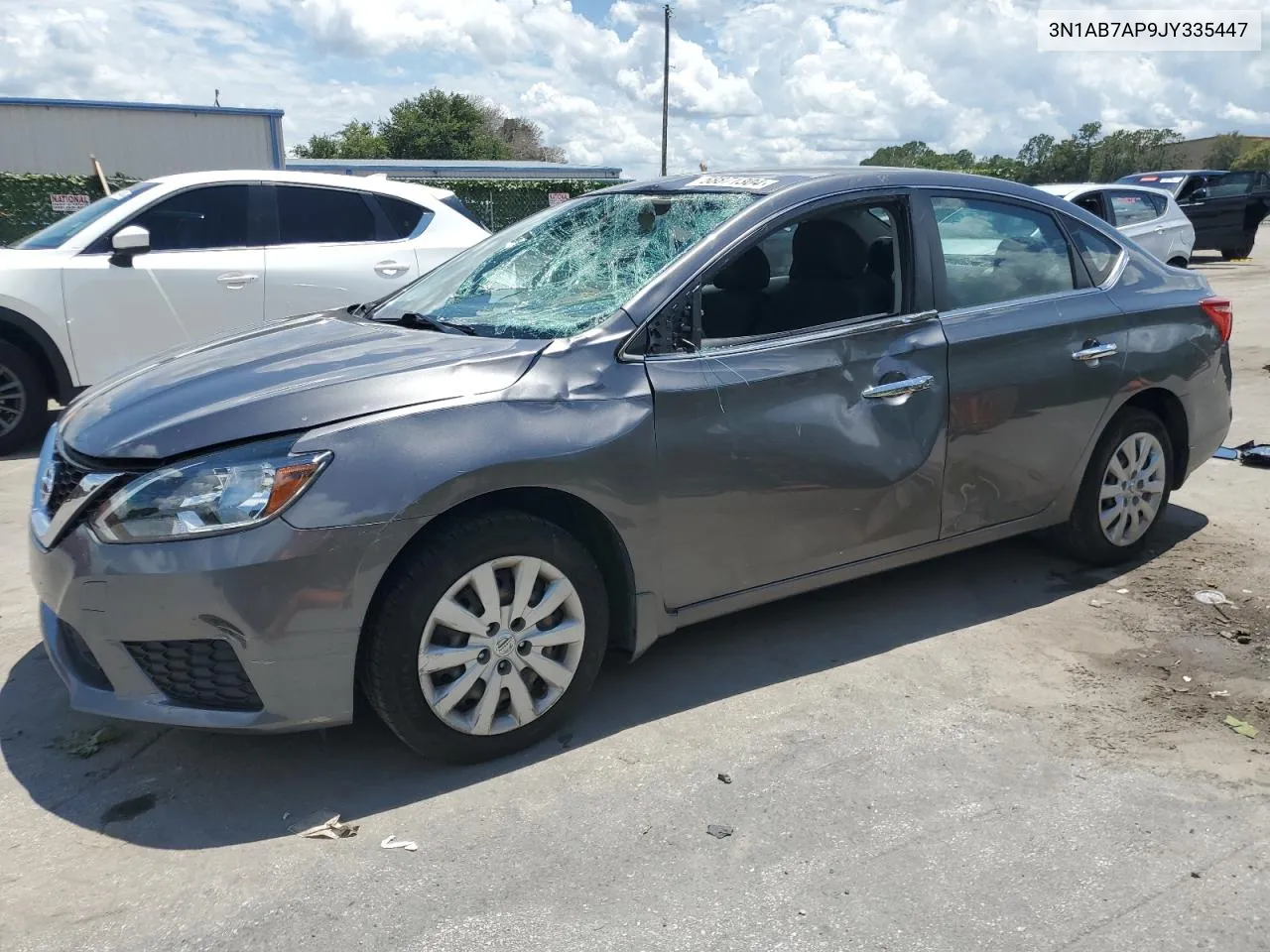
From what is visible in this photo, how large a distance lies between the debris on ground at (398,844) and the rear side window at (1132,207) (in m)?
12.4

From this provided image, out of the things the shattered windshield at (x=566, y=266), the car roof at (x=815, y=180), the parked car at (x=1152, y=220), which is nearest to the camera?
the shattered windshield at (x=566, y=266)

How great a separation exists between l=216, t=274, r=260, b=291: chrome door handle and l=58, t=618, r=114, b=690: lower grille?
449cm

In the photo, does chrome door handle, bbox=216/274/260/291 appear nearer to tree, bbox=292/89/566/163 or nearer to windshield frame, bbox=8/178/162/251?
windshield frame, bbox=8/178/162/251

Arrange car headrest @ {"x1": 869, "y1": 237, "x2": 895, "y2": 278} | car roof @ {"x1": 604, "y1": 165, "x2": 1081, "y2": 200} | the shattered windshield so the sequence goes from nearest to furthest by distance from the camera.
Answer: the shattered windshield < car roof @ {"x1": 604, "y1": 165, "x2": 1081, "y2": 200} < car headrest @ {"x1": 869, "y1": 237, "x2": 895, "y2": 278}

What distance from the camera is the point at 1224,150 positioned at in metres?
77.6

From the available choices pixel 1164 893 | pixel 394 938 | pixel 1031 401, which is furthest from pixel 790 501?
pixel 394 938

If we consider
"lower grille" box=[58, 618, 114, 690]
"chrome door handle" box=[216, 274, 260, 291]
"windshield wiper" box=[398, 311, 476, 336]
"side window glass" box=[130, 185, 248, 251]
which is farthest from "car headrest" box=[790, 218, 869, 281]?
"side window glass" box=[130, 185, 248, 251]

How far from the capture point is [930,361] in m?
3.97

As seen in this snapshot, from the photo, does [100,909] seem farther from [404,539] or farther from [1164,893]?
[1164,893]

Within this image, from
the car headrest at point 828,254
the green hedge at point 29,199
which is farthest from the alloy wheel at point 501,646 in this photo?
the green hedge at point 29,199

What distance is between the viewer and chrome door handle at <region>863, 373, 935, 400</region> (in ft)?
12.5

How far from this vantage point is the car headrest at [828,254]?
4.07 meters

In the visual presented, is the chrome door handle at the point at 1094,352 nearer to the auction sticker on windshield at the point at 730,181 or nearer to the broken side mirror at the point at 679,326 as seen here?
the auction sticker on windshield at the point at 730,181

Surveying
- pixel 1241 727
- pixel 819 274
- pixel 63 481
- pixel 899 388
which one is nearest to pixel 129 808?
pixel 63 481
